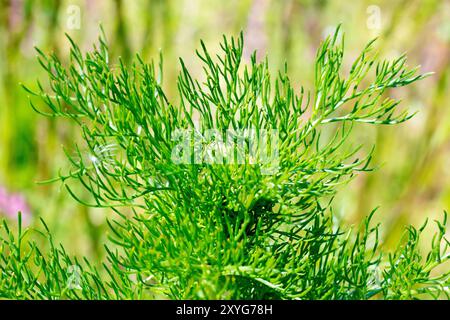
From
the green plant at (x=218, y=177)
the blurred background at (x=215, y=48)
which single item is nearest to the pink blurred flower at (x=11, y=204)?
the blurred background at (x=215, y=48)

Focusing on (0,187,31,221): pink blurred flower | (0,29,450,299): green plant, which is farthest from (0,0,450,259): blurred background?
(0,29,450,299): green plant

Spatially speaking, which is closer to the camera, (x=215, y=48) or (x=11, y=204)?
(x=11, y=204)

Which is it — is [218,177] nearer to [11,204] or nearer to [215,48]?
[11,204]

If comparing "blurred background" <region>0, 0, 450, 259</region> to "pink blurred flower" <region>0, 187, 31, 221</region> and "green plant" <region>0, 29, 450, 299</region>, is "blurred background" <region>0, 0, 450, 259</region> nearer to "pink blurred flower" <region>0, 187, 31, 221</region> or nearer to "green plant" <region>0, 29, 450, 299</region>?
"pink blurred flower" <region>0, 187, 31, 221</region>

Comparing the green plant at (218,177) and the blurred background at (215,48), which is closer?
the green plant at (218,177)

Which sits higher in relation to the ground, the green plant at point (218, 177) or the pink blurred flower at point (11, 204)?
the green plant at point (218, 177)

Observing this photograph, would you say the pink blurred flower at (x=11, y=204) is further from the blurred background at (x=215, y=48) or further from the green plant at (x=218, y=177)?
the green plant at (x=218, y=177)

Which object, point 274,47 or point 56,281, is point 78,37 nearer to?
point 274,47

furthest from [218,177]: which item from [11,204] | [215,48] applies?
[215,48]
